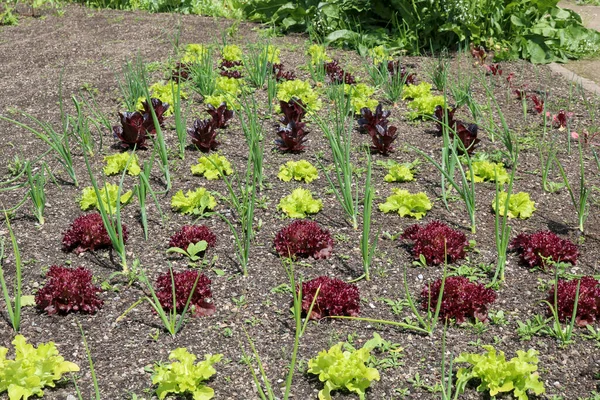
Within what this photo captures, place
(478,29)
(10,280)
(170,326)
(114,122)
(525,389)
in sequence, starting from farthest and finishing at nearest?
(478,29) → (114,122) → (10,280) → (170,326) → (525,389)

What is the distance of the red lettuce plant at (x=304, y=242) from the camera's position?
4.12m

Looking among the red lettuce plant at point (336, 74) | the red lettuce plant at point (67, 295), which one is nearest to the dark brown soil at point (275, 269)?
the red lettuce plant at point (67, 295)

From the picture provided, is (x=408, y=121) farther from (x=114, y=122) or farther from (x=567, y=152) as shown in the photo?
(x=114, y=122)

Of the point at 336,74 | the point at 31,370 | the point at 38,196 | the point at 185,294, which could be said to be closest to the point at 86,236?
the point at 38,196

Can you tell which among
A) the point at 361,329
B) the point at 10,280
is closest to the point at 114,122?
the point at 10,280

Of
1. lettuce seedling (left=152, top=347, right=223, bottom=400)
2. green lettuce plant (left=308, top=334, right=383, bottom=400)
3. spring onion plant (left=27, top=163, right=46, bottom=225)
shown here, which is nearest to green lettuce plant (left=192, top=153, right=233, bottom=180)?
spring onion plant (left=27, top=163, right=46, bottom=225)

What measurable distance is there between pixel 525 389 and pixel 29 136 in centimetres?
423

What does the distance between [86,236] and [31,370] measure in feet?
3.78

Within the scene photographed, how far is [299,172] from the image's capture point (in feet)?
16.2

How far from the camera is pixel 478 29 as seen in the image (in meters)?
7.55

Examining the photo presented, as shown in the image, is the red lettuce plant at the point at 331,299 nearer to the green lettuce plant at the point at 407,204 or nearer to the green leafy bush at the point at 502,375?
the green leafy bush at the point at 502,375

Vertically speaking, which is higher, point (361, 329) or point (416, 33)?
point (416, 33)

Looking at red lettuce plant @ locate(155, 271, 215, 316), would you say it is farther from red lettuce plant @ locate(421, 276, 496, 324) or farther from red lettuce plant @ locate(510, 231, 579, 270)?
red lettuce plant @ locate(510, 231, 579, 270)

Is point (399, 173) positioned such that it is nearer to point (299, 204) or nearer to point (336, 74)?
point (299, 204)
